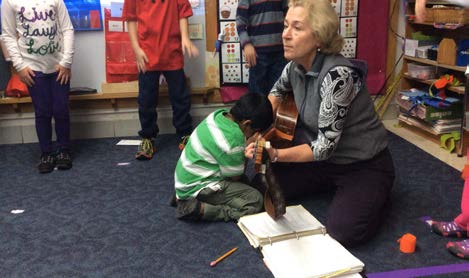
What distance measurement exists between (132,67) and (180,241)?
1.72 meters

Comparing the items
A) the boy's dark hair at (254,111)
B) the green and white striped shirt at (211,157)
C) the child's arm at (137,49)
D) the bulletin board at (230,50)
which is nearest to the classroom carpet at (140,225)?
the green and white striped shirt at (211,157)

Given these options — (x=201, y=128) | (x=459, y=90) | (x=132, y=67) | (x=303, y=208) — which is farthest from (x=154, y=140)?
(x=459, y=90)

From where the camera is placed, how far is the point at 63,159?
2.80 m

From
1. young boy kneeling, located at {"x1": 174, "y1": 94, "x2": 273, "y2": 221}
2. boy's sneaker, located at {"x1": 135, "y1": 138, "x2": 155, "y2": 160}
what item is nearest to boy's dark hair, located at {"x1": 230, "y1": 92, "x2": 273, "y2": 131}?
young boy kneeling, located at {"x1": 174, "y1": 94, "x2": 273, "y2": 221}

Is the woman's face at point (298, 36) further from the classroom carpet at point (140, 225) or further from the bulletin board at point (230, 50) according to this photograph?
the bulletin board at point (230, 50)

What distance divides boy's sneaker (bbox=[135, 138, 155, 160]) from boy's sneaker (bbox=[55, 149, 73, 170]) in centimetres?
39

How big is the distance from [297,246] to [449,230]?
62 cm

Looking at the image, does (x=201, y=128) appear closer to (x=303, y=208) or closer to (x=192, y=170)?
(x=192, y=170)

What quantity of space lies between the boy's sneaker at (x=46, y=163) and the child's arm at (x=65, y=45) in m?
0.44

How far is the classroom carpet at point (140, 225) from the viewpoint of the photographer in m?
1.71

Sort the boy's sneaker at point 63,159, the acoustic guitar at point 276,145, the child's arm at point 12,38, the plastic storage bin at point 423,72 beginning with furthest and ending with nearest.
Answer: the plastic storage bin at point 423,72 → the boy's sneaker at point 63,159 → the child's arm at point 12,38 → the acoustic guitar at point 276,145

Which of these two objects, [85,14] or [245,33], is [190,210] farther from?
[85,14]

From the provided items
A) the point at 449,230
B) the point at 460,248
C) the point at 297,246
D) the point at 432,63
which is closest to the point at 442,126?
the point at 432,63

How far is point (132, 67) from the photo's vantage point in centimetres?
329
